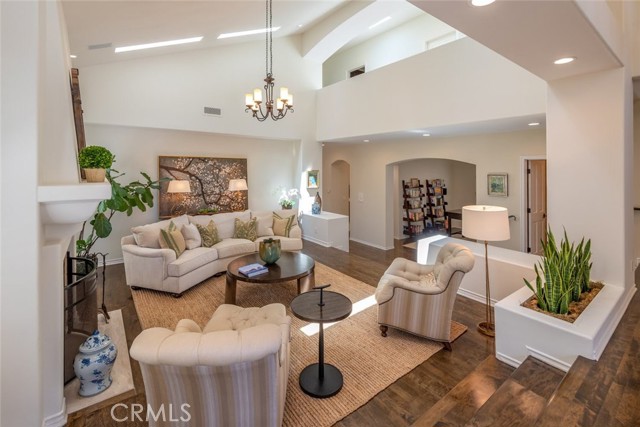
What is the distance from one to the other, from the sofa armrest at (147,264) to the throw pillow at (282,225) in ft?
6.68

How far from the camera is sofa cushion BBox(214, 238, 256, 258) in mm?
5008

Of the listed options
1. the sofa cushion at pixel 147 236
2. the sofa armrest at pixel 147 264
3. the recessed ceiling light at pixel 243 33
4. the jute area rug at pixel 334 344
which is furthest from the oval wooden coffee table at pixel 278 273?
the recessed ceiling light at pixel 243 33

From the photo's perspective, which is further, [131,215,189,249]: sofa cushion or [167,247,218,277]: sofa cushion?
[131,215,189,249]: sofa cushion

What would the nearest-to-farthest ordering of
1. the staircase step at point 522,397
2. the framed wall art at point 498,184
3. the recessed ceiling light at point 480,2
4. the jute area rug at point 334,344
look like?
the recessed ceiling light at point 480,2
the staircase step at point 522,397
the jute area rug at point 334,344
the framed wall art at point 498,184

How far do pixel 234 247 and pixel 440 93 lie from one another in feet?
13.3

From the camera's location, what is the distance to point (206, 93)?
6051 mm

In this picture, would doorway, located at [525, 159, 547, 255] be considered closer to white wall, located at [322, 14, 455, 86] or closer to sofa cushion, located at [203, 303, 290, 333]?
white wall, located at [322, 14, 455, 86]

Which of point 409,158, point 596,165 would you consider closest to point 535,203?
point 409,158

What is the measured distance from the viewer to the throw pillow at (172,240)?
452 cm

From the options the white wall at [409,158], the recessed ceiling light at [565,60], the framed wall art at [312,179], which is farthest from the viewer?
the framed wall art at [312,179]

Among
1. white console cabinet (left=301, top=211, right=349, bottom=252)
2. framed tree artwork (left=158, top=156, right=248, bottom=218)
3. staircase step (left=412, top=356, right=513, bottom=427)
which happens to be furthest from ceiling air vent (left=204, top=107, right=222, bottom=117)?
staircase step (left=412, top=356, right=513, bottom=427)

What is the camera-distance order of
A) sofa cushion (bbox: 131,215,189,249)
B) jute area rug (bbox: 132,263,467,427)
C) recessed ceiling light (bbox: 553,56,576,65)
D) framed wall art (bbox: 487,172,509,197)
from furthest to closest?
1. framed wall art (bbox: 487,172,509,197)
2. sofa cushion (bbox: 131,215,189,249)
3. recessed ceiling light (bbox: 553,56,576,65)
4. jute area rug (bbox: 132,263,467,427)

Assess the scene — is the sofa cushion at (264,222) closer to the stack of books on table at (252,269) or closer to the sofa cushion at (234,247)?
the sofa cushion at (234,247)

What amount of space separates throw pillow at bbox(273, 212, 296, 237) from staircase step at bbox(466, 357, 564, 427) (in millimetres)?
4222
